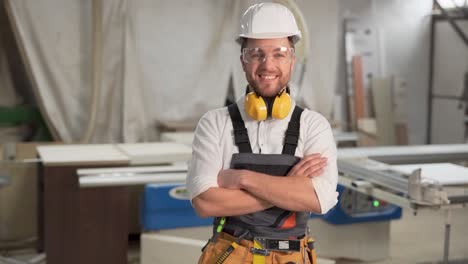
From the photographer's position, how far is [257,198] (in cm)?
149

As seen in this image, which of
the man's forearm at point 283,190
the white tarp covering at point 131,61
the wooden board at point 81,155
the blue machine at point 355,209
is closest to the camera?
the man's forearm at point 283,190

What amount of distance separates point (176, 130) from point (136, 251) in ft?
3.44

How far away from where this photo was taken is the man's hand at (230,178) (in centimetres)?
149

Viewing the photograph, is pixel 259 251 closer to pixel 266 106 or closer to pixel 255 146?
pixel 255 146

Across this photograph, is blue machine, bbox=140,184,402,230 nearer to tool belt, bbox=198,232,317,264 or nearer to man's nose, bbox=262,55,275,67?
tool belt, bbox=198,232,317,264

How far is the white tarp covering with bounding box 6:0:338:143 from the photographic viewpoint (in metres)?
4.31

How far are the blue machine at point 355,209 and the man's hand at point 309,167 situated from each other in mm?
Answer: 1864

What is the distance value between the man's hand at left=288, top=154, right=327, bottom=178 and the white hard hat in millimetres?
333

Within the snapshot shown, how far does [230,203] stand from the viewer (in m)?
1.49

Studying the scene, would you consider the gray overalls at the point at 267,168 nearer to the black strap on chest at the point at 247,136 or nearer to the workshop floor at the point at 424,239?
the black strap on chest at the point at 247,136

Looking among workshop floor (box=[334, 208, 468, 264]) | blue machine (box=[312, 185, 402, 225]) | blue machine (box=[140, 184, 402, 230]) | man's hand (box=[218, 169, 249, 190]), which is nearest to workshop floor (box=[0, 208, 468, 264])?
workshop floor (box=[334, 208, 468, 264])

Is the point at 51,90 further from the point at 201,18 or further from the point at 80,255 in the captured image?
the point at 80,255

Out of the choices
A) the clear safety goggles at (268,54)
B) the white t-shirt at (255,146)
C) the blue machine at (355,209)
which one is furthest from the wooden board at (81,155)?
the clear safety goggles at (268,54)

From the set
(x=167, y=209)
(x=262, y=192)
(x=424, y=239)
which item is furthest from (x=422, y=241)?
(x=262, y=192)
